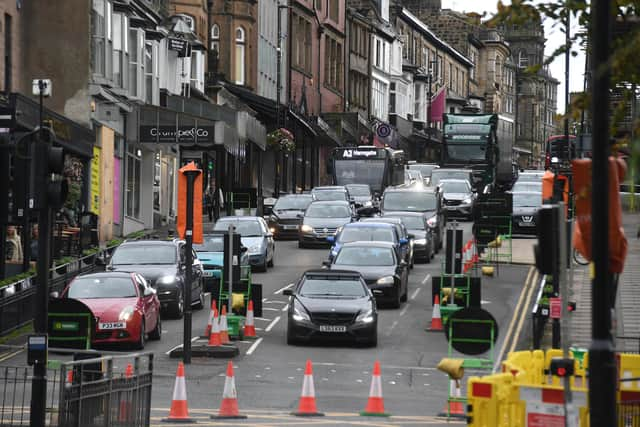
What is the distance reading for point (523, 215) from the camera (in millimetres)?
50219

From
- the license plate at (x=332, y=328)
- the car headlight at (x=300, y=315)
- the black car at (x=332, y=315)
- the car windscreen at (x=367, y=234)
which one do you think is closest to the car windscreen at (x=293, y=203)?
the car windscreen at (x=367, y=234)

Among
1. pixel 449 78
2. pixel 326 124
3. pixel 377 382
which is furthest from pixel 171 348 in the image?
pixel 449 78

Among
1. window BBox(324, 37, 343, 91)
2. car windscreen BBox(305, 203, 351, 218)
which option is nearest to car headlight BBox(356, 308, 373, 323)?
car windscreen BBox(305, 203, 351, 218)

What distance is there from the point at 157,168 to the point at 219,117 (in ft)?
10.2

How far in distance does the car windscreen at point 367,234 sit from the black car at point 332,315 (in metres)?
9.68

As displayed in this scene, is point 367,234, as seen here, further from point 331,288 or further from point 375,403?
point 375,403

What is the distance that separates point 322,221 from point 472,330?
87.9 feet

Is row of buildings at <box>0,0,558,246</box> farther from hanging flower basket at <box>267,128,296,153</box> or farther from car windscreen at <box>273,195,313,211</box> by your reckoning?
car windscreen at <box>273,195,313,211</box>

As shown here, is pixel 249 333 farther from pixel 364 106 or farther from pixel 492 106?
pixel 492 106

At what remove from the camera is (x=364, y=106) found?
112 m

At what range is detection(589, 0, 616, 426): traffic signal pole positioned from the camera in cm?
1076

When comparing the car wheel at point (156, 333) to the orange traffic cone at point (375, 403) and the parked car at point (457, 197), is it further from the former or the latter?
the parked car at point (457, 197)

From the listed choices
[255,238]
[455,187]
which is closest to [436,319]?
[255,238]

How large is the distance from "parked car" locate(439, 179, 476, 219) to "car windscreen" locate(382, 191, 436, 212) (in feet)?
29.8
